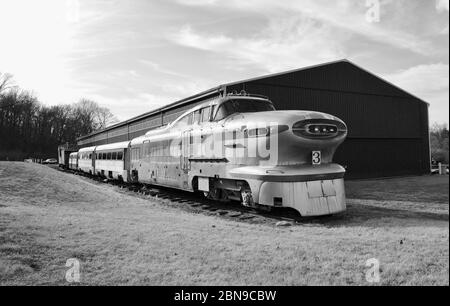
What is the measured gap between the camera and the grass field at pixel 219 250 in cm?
412

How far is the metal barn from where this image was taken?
2273 cm

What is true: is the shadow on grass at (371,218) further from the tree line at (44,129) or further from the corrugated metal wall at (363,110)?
the tree line at (44,129)

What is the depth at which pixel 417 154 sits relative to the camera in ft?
94.3

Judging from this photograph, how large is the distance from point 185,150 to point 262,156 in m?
4.34

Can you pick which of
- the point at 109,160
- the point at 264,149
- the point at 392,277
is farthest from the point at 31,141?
the point at 392,277

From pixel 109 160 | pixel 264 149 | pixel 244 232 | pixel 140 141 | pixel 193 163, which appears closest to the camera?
pixel 244 232

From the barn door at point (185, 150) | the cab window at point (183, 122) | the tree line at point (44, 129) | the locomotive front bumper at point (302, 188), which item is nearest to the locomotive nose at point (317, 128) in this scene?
the locomotive front bumper at point (302, 188)

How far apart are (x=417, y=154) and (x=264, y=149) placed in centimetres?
2436

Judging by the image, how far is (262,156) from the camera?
29.9 ft

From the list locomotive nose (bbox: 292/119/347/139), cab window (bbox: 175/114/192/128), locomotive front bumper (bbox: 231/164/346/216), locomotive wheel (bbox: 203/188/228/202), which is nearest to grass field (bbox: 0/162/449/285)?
locomotive front bumper (bbox: 231/164/346/216)

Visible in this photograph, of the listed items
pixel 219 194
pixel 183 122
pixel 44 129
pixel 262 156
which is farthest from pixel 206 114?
pixel 44 129

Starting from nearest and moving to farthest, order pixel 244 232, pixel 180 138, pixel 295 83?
1. pixel 244 232
2. pixel 180 138
3. pixel 295 83

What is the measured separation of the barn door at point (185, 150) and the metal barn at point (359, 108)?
7740mm

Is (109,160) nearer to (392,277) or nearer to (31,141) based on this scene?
(392,277)
